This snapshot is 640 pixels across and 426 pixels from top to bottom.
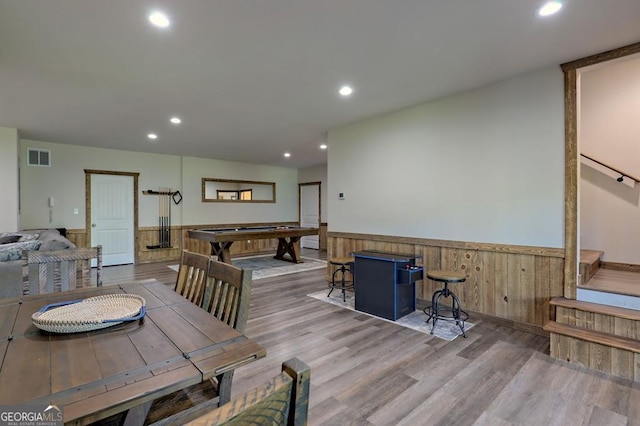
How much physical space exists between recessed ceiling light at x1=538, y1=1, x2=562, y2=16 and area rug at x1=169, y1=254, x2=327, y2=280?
484 cm

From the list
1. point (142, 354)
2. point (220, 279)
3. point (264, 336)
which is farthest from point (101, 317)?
point (264, 336)

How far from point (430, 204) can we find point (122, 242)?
6.42m

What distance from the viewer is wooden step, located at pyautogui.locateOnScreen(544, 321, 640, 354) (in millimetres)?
2243

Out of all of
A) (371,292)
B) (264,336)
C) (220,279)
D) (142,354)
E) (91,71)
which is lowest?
(264,336)

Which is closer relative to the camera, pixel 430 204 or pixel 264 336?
pixel 264 336

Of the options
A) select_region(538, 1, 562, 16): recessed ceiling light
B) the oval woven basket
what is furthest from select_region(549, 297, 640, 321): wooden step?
the oval woven basket

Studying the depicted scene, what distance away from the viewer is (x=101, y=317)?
1.26 meters

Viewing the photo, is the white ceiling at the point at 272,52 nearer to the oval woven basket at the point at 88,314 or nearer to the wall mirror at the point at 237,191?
the oval woven basket at the point at 88,314

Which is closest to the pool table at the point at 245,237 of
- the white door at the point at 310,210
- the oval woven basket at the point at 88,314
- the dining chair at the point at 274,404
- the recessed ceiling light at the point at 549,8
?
the white door at the point at 310,210

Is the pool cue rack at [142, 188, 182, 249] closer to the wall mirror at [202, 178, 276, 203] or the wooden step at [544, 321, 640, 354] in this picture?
the wall mirror at [202, 178, 276, 203]

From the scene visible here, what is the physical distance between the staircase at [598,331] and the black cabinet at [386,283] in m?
1.29

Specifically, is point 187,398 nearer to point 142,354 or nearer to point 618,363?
point 142,354

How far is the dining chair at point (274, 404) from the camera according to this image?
49 centimetres

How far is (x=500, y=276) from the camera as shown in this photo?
3.28 meters
